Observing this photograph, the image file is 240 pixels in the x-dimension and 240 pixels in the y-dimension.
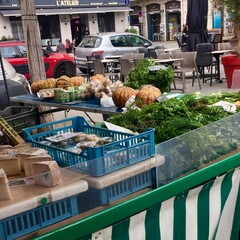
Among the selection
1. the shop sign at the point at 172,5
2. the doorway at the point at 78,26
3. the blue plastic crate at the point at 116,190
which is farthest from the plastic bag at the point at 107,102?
the shop sign at the point at 172,5

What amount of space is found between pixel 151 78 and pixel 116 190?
2537mm

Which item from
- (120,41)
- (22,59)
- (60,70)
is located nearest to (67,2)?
(120,41)

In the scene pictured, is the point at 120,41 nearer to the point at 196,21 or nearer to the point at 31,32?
the point at 196,21

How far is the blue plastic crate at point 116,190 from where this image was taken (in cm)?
191

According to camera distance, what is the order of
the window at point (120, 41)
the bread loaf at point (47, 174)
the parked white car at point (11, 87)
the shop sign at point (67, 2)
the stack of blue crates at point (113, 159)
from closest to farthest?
the bread loaf at point (47, 174)
the stack of blue crates at point (113, 159)
the parked white car at point (11, 87)
the window at point (120, 41)
the shop sign at point (67, 2)

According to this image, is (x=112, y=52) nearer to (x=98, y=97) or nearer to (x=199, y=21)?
(x=199, y=21)

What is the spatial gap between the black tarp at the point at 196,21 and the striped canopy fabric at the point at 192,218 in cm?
972

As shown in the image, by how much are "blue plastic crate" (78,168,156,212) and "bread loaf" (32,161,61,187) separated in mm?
155

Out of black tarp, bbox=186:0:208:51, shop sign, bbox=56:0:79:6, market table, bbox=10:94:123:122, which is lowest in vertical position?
market table, bbox=10:94:123:122

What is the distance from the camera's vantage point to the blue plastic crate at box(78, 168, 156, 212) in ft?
6.26

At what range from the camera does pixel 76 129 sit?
8.84 feet

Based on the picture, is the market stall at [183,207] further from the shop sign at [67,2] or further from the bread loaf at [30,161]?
the shop sign at [67,2]

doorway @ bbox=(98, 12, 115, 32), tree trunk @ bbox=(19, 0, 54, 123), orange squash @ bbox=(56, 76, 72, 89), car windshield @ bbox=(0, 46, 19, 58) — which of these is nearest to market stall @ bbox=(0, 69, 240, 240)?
orange squash @ bbox=(56, 76, 72, 89)

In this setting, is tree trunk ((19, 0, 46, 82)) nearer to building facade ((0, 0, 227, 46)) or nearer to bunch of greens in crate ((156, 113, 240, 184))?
bunch of greens in crate ((156, 113, 240, 184))
